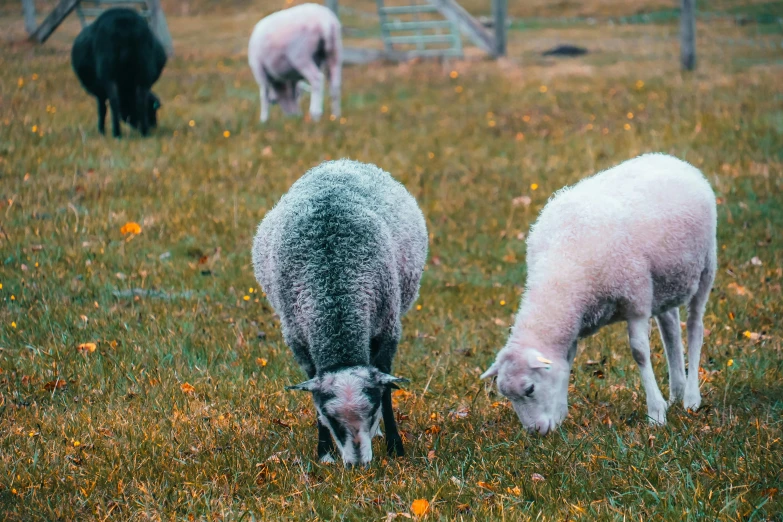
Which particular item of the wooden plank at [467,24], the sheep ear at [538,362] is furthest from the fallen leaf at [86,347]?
the wooden plank at [467,24]

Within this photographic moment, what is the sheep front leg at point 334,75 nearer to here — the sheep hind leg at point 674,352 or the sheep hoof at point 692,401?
the sheep hind leg at point 674,352

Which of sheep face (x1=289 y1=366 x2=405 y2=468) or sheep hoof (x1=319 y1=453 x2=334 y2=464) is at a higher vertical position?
sheep face (x1=289 y1=366 x2=405 y2=468)

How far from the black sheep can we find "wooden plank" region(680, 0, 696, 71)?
8.56 metres

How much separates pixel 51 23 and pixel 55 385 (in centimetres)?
1479

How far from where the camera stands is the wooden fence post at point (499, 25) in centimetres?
1792

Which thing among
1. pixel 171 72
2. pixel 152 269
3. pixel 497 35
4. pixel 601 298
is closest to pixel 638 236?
pixel 601 298

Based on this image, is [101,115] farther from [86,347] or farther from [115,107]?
[86,347]

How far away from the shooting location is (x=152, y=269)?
6.71 m

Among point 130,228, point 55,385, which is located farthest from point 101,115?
point 55,385

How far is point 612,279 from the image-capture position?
175 inches

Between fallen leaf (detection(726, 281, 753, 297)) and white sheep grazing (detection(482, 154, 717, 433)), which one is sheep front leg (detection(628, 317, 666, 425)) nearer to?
white sheep grazing (detection(482, 154, 717, 433))

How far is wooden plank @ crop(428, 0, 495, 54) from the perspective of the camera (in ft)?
59.7

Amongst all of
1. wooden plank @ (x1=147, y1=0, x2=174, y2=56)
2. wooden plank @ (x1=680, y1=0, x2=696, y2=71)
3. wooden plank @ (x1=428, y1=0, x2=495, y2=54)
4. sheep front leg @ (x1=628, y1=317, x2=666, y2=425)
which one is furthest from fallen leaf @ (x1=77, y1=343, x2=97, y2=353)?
wooden plank @ (x1=428, y1=0, x2=495, y2=54)

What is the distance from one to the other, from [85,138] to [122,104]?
2.70 ft
